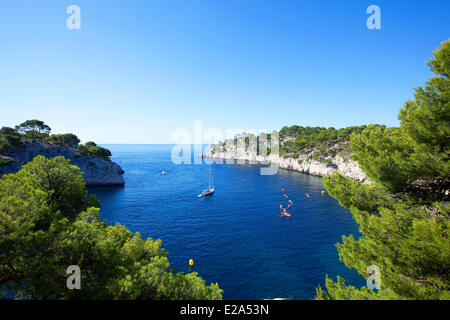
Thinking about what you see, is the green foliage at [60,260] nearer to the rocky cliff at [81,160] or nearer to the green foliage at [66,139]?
the rocky cliff at [81,160]

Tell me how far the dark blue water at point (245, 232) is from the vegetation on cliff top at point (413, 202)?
12374 millimetres

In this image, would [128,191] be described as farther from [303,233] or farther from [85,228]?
[85,228]

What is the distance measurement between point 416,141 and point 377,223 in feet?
15.5

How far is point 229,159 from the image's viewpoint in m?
158

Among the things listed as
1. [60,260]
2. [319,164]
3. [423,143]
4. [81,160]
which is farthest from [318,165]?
[81,160]

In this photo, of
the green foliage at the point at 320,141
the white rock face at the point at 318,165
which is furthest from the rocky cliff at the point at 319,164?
the green foliage at the point at 320,141

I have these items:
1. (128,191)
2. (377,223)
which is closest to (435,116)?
(377,223)

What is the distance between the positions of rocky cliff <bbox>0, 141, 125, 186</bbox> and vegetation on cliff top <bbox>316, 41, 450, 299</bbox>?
70.3 m

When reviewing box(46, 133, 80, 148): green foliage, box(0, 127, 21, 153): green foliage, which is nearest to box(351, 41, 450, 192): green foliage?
box(0, 127, 21, 153): green foliage

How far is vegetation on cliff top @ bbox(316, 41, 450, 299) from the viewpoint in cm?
730

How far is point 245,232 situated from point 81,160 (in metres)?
60.2

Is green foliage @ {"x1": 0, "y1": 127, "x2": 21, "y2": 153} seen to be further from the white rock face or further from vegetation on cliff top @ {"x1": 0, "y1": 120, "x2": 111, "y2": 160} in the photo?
the white rock face

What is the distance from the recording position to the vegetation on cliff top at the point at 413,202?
730cm

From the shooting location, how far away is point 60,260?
814cm
